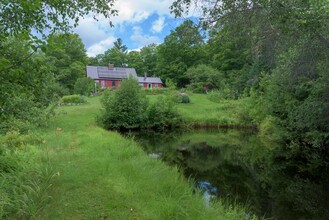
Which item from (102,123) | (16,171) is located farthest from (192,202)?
(102,123)

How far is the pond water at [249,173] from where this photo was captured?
25.7ft

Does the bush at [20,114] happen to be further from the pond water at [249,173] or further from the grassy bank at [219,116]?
the grassy bank at [219,116]

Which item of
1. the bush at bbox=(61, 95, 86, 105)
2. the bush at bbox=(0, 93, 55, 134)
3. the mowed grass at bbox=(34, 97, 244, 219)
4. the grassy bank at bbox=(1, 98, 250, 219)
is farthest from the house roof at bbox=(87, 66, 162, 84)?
the mowed grass at bbox=(34, 97, 244, 219)

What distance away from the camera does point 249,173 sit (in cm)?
1118

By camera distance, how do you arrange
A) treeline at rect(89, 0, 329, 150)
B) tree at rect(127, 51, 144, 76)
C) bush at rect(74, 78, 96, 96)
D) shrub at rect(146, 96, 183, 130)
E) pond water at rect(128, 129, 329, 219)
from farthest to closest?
tree at rect(127, 51, 144, 76) < bush at rect(74, 78, 96, 96) < shrub at rect(146, 96, 183, 130) < pond water at rect(128, 129, 329, 219) < treeline at rect(89, 0, 329, 150)

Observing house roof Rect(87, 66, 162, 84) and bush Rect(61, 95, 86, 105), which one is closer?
bush Rect(61, 95, 86, 105)

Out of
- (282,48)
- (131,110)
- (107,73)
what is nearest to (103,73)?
(107,73)

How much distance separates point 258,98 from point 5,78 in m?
22.3

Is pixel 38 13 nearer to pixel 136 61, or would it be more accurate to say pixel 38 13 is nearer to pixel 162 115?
pixel 162 115

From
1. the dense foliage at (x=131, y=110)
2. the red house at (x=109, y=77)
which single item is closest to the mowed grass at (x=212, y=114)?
the dense foliage at (x=131, y=110)

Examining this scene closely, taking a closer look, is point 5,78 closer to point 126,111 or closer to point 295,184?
point 295,184

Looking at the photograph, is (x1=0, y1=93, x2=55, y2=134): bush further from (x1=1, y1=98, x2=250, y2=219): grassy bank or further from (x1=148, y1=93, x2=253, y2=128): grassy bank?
(x1=148, y1=93, x2=253, y2=128): grassy bank

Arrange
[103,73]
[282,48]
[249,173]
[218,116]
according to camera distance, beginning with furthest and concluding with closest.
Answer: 1. [103,73]
2. [218,116]
3. [249,173]
4. [282,48]

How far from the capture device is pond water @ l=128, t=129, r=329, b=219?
784 centimetres
